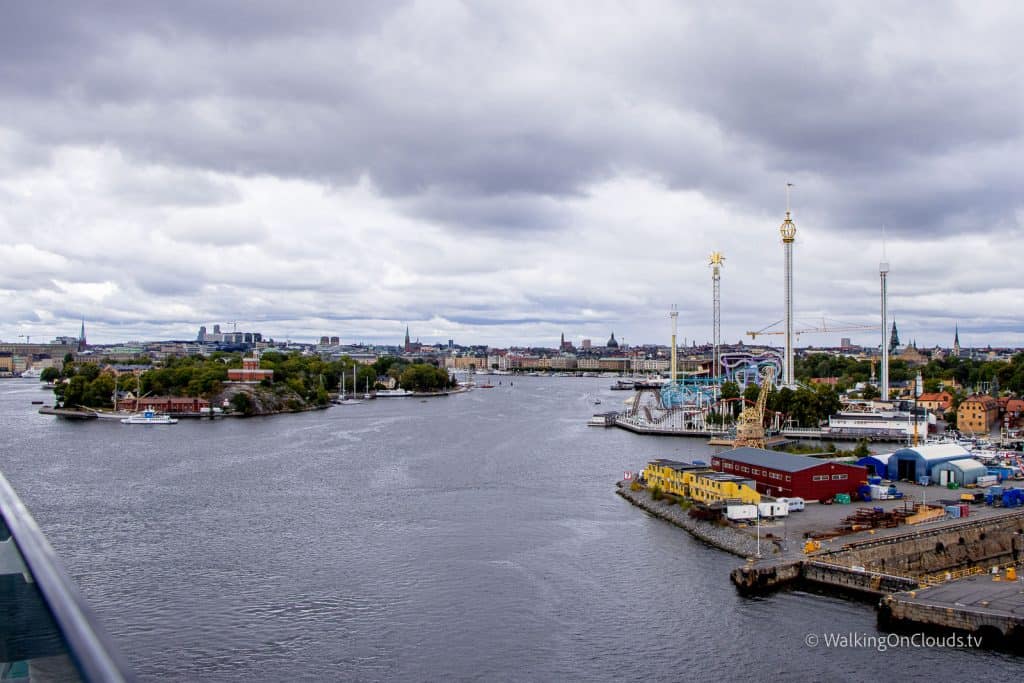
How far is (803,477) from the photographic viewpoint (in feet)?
32.8

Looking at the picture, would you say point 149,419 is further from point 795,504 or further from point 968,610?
point 968,610

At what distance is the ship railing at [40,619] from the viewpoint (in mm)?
479

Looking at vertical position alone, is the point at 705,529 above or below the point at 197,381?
below

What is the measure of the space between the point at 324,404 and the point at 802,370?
24590 mm

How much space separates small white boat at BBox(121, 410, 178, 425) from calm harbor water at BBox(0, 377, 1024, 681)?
23.8 feet

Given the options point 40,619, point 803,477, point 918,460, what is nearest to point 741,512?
point 803,477

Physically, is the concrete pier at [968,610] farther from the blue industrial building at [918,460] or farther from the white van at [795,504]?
the blue industrial building at [918,460]

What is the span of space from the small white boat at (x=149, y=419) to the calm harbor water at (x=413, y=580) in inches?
286

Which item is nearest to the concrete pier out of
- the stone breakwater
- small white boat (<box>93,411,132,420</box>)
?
the stone breakwater

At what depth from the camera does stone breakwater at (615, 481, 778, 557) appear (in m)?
7.89

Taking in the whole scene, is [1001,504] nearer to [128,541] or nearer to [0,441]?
[128,541]

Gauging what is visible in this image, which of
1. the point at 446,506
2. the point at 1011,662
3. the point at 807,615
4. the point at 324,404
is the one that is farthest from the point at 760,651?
the point at 324,404

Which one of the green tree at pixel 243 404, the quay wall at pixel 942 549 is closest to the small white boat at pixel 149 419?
the green tree at pixel 243 404

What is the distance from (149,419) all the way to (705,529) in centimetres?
1686
